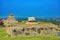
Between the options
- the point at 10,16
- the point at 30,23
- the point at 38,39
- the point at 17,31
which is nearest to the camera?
the point at 38,39

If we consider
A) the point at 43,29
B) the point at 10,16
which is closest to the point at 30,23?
the point at 43,29

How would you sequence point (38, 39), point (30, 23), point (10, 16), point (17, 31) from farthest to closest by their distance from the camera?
point (10, 16)
point (30, 23)
point (17, 31)
point (38, 39)

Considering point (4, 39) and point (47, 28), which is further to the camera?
point (47, 28)

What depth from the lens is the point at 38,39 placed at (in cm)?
1577

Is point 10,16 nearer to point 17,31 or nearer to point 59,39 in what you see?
point 17,31

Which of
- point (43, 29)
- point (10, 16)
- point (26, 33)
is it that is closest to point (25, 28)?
point (26, 33)

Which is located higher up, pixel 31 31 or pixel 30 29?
pixel 30 29

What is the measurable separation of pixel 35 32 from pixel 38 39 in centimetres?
396

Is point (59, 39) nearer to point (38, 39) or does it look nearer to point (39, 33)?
point (38, 39)

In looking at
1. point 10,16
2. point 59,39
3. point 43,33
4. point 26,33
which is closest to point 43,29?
point 43,33

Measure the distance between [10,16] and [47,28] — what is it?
668 centimetres

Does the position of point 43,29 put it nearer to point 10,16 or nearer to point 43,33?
point 43,33

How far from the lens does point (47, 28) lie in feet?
65.7

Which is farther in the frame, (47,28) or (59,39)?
(47,28)
